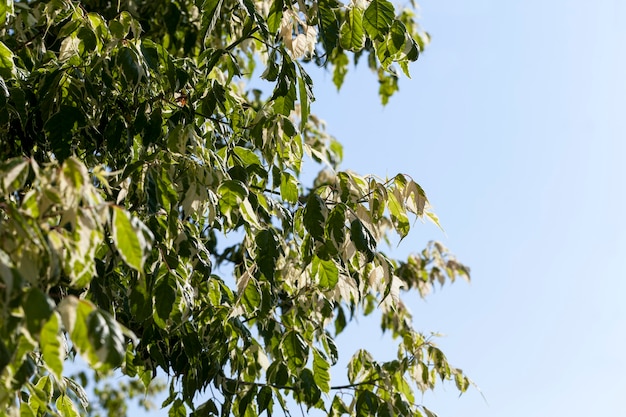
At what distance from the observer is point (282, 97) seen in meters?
2.41

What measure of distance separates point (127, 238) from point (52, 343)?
0.20m

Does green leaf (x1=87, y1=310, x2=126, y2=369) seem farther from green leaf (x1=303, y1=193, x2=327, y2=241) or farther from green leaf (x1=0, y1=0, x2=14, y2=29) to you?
green leaf (x1=0, y1=0, x2=14, y2=29)

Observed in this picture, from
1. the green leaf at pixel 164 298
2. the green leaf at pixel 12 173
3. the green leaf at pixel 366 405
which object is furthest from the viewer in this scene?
the green leaf at pixel 366 405

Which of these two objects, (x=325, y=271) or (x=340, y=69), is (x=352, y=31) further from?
(x=340, y=69)

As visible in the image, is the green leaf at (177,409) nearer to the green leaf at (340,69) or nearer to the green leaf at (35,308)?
the green leaf at (35,308)

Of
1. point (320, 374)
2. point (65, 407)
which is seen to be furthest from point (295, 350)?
point (65, 407)

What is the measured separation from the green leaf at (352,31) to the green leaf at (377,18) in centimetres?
11

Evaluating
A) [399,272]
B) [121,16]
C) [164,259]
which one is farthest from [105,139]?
[399,272]

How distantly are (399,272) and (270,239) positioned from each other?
126 inches

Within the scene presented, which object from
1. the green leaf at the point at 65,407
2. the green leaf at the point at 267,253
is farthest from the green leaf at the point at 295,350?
the green leaf at the point at 65,407

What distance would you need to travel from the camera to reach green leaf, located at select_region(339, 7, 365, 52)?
2352 mm

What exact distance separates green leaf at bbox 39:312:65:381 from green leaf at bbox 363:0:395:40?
1207mm

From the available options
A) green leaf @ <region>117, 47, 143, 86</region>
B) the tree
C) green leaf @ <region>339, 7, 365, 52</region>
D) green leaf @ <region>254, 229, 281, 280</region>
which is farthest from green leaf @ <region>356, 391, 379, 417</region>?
green leaf @ <region>117, 47, 143, 86</region>

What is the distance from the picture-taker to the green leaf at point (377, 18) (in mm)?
2230
